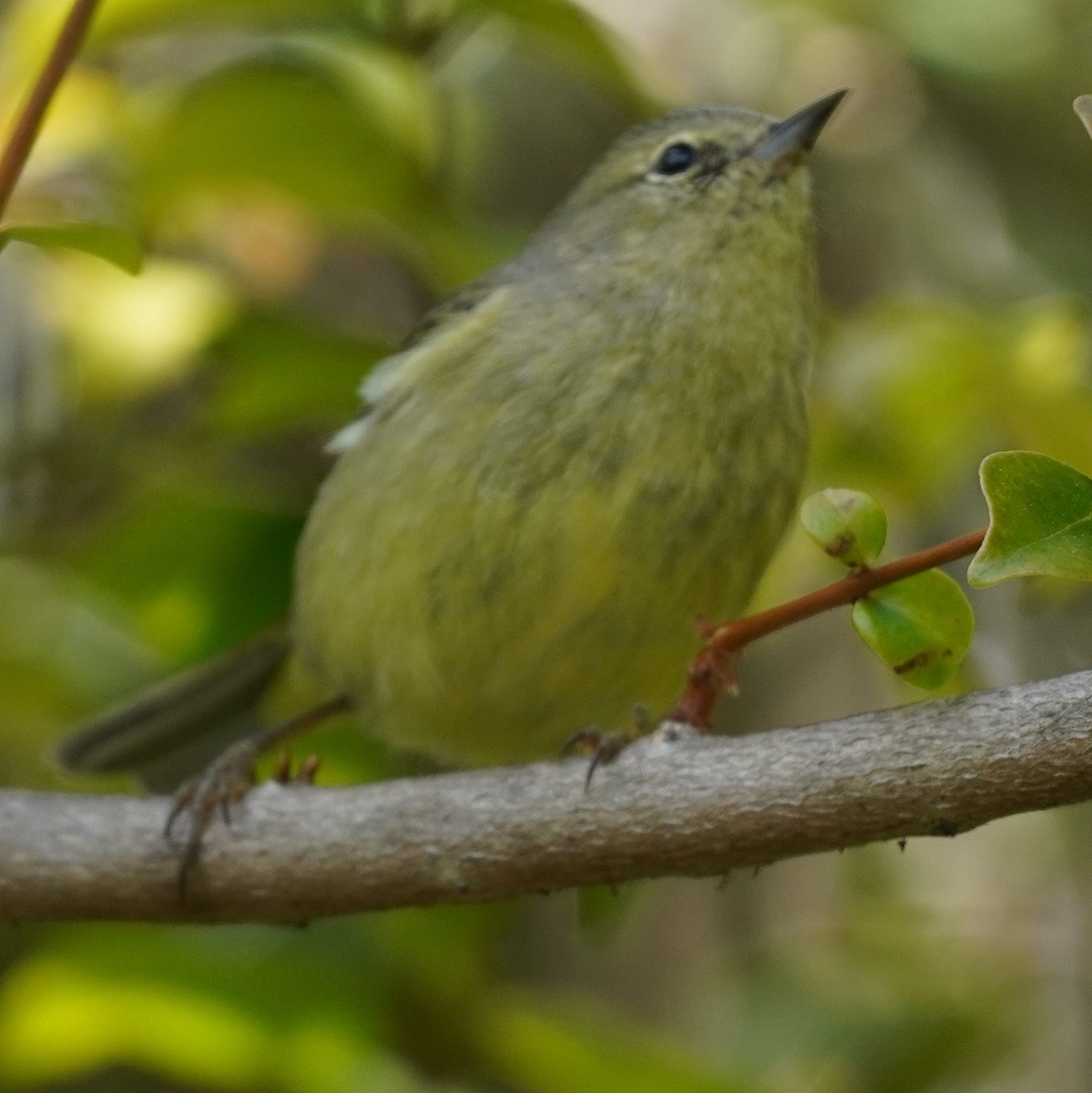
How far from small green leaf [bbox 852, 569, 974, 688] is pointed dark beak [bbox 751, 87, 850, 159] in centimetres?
153

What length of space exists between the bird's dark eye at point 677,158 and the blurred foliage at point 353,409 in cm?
16

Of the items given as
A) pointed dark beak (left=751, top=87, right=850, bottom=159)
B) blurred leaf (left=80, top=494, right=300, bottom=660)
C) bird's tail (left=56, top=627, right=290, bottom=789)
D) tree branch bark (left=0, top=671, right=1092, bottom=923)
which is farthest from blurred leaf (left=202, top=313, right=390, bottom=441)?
tree branch bark (left=0, top=671, right=1092, bottom=923)

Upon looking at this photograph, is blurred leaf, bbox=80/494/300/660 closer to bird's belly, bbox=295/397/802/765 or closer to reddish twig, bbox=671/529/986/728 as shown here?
bird's belly, bbox=295/397/802/765

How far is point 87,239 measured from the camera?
2.13m

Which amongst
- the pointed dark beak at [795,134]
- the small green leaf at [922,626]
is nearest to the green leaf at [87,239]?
the small green leaf at [922,626]

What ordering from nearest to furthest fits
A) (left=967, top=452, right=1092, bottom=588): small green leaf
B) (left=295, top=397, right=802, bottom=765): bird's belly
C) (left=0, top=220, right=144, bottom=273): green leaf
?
(left=967, top=452, right=1092, bottom=588): small green leaf, (left=0, top=220, right=144, bottom=273): green leaf, (left=295, top=397, right=802, bottom=765): bird's belly

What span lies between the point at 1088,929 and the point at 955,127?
7.56 feet

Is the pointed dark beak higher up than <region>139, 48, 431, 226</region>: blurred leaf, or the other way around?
the pointed dark beak

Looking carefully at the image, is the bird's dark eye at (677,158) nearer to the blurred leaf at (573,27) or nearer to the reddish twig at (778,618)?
the blurred leaf at (573,27)

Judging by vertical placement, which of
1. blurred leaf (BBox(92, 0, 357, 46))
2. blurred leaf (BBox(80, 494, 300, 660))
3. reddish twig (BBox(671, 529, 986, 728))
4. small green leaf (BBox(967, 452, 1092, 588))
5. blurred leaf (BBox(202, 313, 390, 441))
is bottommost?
blurred leaf (BBox(80, 494, 300, 660))

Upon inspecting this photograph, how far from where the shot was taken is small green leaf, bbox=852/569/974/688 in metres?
1.89

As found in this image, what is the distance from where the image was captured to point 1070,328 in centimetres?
317

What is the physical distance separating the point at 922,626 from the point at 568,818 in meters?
0.62

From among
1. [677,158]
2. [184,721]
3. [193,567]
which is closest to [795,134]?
[677,158]
